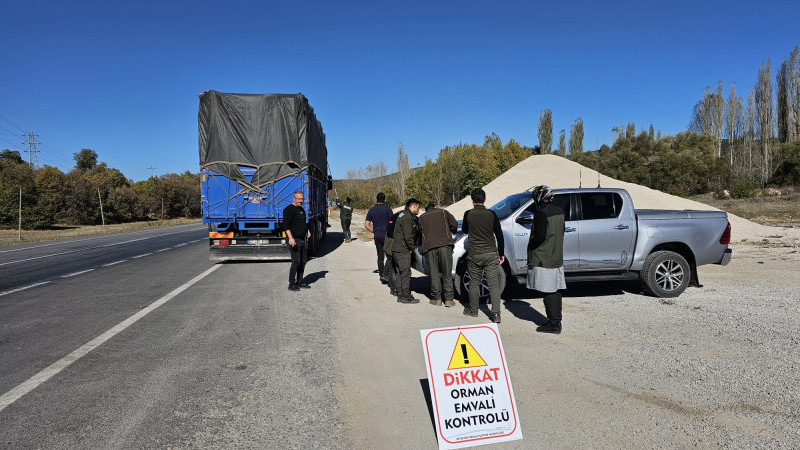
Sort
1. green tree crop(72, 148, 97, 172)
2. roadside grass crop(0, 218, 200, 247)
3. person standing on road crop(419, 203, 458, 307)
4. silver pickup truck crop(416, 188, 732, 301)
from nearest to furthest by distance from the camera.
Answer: person standing on road crop(419, 203, 458, 307)
silver pickup truck crop(416, 188, 732, 301)
roadside grass crop(0, 218, 200, 247)
green tree crop(72, 148, 97, 172)

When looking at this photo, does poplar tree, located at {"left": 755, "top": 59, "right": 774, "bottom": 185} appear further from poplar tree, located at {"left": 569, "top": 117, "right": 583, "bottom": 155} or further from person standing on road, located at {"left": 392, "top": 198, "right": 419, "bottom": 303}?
person standing on road, located at {"left": 392, "top": 198, "right": 419, "bottom": 303}

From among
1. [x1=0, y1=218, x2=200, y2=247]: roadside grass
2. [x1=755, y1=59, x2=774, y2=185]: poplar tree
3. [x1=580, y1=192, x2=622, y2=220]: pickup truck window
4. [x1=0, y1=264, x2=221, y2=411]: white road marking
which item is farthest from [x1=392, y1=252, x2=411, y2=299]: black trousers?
[x1=755, y1=59, x2=774, y2=185]: poplar tree

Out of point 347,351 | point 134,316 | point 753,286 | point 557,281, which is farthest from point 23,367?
point 753,286

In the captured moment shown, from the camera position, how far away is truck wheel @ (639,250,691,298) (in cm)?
827

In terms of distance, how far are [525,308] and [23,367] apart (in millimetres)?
6585

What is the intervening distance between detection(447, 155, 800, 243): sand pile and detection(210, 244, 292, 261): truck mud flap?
18226 mm

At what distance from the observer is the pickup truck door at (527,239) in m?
7.88

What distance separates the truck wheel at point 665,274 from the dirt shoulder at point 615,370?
0.86ft

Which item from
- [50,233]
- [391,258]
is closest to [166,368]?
[391,258]

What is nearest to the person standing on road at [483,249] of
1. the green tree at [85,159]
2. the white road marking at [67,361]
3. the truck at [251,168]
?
the white road marking at [67,361]

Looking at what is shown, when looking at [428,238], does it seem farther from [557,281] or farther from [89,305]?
[89,305]

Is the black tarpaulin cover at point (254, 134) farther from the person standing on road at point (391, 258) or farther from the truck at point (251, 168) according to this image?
the person standing on road at point (391, 258)

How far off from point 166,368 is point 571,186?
31.8m

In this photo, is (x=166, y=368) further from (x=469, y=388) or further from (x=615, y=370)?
(x=615, y=370)
